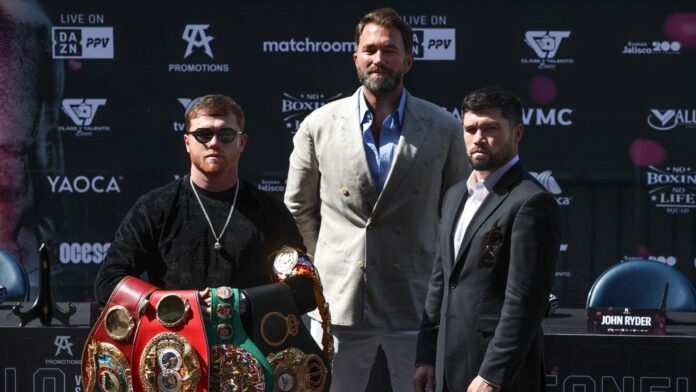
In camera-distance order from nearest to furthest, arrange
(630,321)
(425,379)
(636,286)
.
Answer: (425,379) < (630,321) < (636,286)

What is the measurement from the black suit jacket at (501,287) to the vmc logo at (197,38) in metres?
4.03

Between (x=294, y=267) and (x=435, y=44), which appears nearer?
(x=294, y=267)

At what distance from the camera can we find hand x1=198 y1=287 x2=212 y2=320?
290 cm

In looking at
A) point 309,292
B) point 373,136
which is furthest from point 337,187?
point 309,292

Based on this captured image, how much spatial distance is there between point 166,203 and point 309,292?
1.46ft

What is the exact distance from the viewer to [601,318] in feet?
14.2

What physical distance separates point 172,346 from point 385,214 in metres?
1.01

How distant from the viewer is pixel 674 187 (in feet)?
22.2

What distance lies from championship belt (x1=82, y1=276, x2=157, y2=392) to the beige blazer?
3.03 ft

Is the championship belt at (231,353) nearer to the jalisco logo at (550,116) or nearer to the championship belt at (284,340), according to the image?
the championship belt at (284,340)

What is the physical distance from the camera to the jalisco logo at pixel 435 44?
22.4 ft

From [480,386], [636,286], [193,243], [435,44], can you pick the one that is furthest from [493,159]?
[435,44]

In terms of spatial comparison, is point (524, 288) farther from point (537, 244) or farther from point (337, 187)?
point (337, 187)

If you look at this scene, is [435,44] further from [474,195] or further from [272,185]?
[474,195]
